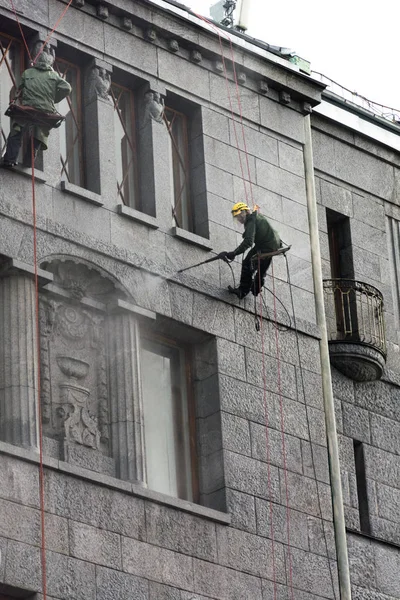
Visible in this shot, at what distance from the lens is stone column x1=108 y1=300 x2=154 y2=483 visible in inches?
1212

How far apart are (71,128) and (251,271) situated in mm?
3599

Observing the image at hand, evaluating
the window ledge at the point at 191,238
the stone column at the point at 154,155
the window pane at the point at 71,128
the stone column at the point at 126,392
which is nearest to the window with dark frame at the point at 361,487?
the window ledge at the point at 191,238

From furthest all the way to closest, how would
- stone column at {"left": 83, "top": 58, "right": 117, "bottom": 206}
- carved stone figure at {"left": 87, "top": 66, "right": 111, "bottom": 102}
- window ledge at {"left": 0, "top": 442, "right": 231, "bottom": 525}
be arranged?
1. carved stone figure at {"left": 87, "top": 66, "right": 111, "bottom": 102}
2. stone column at {"left": 83, "top": 58, "right": 117, "bottom": 206}
3. window ledge at {"left": 0, "top": 442, "right": 231, "bottom": 525}

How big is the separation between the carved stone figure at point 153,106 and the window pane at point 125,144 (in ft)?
0.96

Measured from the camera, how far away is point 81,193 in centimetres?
3189

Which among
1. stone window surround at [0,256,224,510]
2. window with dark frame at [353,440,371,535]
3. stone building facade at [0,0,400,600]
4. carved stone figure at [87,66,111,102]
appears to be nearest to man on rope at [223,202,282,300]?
stone building facade at [0,0,400,600]

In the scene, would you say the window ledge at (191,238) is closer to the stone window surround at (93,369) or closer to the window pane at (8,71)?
the stone window surround at (93,369)

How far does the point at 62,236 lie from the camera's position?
31312 mm

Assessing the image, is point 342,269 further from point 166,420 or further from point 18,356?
point 18,356

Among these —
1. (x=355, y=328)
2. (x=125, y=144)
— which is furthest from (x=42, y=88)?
(x=355, y=328)

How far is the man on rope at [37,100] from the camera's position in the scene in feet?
102

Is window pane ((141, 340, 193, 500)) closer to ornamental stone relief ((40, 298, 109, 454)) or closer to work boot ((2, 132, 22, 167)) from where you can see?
ornamental stone relief ((40, 298, 109, 454))

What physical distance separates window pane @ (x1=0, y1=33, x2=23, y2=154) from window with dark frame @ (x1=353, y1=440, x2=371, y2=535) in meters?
7.95

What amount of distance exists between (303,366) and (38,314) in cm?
506
